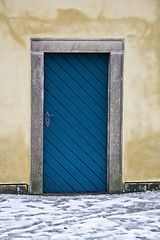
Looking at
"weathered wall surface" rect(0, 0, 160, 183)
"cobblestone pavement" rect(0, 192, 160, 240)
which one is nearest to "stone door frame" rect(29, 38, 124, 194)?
"weathered wall surface" rect(0, 0, 160, 183)

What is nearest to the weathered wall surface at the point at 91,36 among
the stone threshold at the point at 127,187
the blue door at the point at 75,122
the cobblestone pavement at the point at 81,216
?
the stone threshold at the point at 127,187

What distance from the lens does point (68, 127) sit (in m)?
7.86

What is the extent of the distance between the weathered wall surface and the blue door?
1.11 feet

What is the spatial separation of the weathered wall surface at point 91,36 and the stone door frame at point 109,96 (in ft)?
0.25

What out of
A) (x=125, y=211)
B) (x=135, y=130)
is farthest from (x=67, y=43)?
(x=125, y=211)

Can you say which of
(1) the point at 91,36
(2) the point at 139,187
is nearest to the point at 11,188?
(2) the point at 139,187

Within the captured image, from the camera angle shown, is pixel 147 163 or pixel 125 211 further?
pixel 147 163

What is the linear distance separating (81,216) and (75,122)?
6.49 feet

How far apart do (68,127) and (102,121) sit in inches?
20.7

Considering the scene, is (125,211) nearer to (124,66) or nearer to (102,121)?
(102,121)

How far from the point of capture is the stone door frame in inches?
299

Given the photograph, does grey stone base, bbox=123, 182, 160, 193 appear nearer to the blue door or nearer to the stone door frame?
the stone door frame

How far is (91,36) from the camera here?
25.1 feet

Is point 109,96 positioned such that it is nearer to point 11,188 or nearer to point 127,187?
point 127,187
